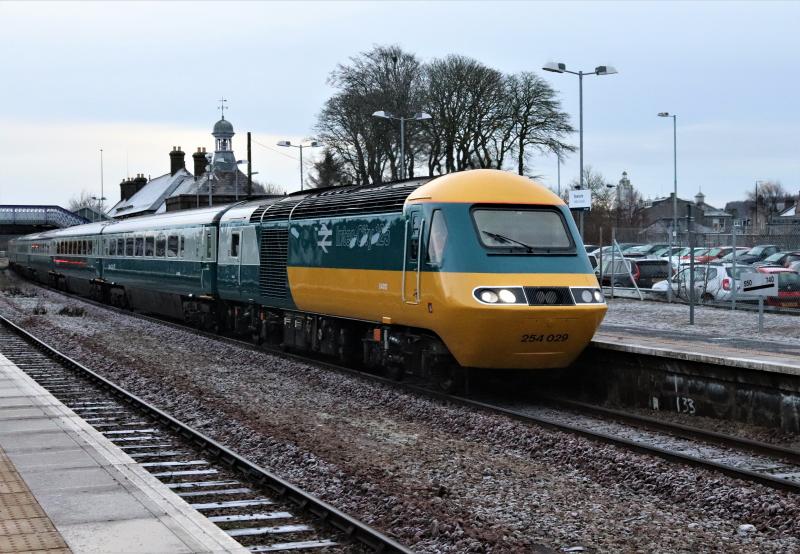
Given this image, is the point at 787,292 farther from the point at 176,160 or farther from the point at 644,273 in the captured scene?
the point at 176,160

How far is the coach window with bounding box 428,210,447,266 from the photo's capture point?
523 inches

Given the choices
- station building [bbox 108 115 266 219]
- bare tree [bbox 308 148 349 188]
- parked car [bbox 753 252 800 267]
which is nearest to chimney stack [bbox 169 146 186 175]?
station building [bbox 108 115 266 219]

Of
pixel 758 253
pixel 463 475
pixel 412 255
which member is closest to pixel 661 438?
pixel 463 475

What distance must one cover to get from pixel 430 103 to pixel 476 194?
45.3 metres

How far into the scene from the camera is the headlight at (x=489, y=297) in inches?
502

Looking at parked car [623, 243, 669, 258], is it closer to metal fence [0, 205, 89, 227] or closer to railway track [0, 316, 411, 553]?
railway track [0, 316, 411, 553]

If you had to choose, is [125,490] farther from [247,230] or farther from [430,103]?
[430,103]

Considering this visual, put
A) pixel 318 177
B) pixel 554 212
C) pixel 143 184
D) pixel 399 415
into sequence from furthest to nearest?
pixel 143 184, pixel 318 177, pixel 554 212, pixel 399 415

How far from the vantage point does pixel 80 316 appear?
102 feet

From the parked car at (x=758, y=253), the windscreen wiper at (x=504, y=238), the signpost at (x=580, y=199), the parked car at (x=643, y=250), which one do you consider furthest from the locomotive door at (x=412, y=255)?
the parked car at (x=643, y=250)

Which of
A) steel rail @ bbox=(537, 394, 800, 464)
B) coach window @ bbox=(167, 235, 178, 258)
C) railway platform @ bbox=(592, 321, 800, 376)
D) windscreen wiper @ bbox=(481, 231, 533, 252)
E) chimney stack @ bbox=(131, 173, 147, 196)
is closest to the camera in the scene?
steel rail @ bbox=(537, 394, 800, 464)

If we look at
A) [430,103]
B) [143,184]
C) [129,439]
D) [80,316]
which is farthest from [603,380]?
[143,184]

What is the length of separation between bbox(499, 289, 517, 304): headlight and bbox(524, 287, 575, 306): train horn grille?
7.3 inches

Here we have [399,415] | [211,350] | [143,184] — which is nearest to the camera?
[399,415]
